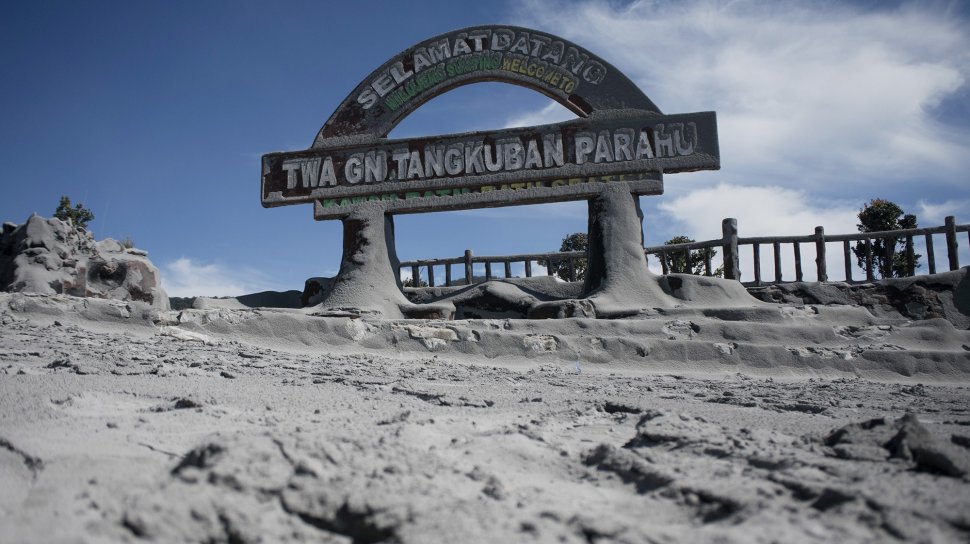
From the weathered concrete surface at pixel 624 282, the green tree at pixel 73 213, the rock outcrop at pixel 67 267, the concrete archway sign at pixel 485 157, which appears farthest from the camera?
the green tree at pixel 73 213

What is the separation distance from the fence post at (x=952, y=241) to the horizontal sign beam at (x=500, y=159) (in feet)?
9.15

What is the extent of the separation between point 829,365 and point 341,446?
4713 mm

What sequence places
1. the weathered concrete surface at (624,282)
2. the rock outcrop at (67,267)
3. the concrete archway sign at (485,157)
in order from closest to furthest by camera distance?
1. the weathered concrete surface at (624,282)
2. the rock outcrop at (67,267)
3. the concrete archway sign at (485,157)

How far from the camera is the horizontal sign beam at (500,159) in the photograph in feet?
25.6

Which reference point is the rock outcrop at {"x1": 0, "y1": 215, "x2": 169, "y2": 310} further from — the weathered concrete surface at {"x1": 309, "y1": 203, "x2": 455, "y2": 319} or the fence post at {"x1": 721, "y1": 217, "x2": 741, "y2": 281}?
the fence post at {"x1": 721, "y1": 217, "x2": 741, "y2": 281}

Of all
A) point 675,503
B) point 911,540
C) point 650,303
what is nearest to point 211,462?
point 675,503

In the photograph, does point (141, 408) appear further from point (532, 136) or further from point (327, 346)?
point (532, 136)

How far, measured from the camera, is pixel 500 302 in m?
7.62

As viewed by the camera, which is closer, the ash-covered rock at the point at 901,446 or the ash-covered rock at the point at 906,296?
the ash-covered rock at the point at 901,446

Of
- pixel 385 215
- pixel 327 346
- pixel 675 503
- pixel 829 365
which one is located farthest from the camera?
pixel 385 215

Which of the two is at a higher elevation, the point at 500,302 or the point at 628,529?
the point at 500,302

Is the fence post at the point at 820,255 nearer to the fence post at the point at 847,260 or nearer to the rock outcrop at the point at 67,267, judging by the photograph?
the fence post at the point at 847,260

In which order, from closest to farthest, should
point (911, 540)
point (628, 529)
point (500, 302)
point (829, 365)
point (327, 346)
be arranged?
point (911, 540), point (628, 529), point (829, 365), point (327, 346), point (500, 302)

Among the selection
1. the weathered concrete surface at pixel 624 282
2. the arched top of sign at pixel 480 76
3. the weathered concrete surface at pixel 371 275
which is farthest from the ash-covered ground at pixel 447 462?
the arched top of sign at pixel 480 76
